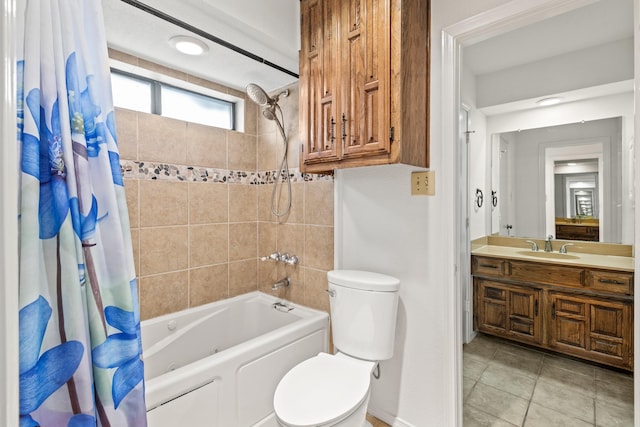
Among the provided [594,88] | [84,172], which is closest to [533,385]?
[594,88]

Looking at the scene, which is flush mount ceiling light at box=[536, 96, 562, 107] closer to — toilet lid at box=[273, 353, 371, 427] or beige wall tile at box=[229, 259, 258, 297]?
toilet lid at box=[273, 353, 371, 427]

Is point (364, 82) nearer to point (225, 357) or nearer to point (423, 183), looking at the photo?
point (423, 183)

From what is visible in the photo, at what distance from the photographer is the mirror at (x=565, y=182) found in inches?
99.6

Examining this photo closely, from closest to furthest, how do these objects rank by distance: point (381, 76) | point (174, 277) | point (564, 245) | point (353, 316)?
point (381, 76)
point (353, 316)
point (174, 277)
point (564, 245)

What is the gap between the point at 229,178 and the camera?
2.40 meters

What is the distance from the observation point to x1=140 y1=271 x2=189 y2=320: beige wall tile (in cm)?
197

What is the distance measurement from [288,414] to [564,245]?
280 cm

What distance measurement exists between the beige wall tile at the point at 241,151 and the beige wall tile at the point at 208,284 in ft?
2.61

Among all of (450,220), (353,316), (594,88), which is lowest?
(353,316)

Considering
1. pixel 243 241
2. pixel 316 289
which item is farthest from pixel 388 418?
pixel 243 241

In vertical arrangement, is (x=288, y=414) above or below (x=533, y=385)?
above

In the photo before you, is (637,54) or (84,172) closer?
(84,172)

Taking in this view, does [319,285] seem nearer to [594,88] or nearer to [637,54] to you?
[637,54]

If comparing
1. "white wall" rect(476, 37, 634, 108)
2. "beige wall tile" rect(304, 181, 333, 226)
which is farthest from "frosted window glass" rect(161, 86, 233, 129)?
"white wall" rect(476, 37, 634, 108)
